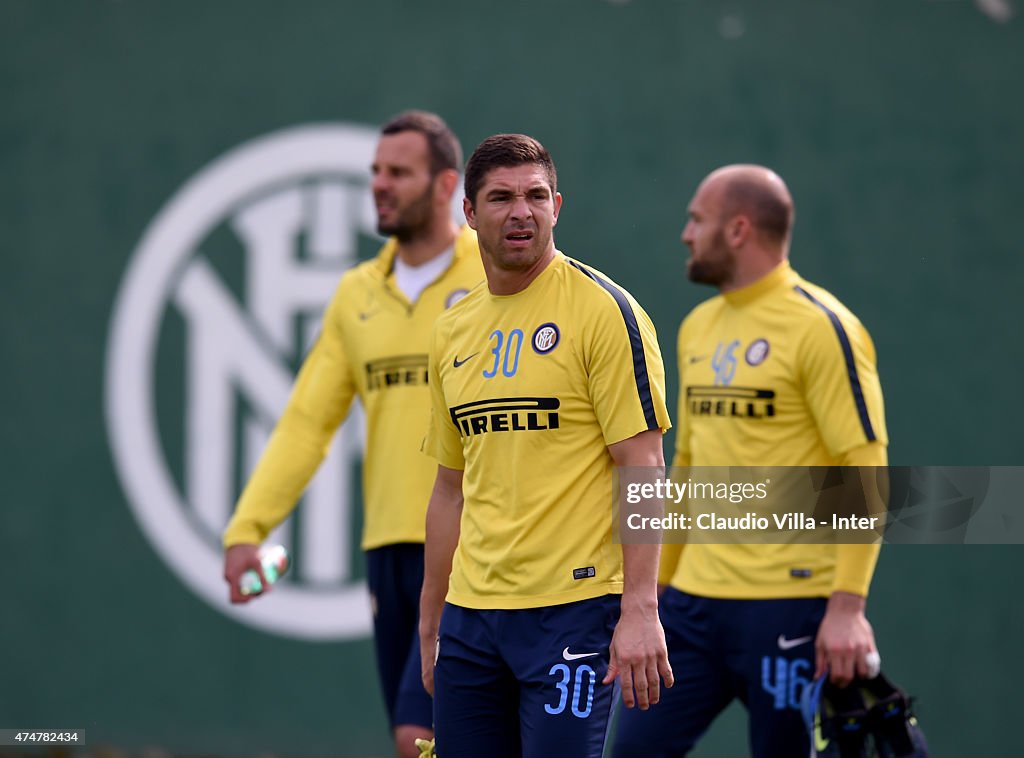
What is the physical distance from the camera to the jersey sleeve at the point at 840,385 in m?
4.84

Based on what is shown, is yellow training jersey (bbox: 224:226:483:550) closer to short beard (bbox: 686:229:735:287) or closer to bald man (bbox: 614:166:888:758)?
short beard (bbox: 686:229:735:287)

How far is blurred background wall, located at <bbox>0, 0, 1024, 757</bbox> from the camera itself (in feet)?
23.3

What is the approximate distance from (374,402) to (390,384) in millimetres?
95

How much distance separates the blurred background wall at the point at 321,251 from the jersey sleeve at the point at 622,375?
3.15 m

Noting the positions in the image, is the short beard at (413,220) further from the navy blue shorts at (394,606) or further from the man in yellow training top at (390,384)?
the navy blue shorts at (394,606)

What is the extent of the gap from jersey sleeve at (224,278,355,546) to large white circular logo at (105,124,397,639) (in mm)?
1841

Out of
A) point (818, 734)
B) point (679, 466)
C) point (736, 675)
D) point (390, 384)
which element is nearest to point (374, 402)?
point (390, 384)

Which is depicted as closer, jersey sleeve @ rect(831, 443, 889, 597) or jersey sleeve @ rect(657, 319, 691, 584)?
jersey sleeve @ rect(831, 443, 889, 597)

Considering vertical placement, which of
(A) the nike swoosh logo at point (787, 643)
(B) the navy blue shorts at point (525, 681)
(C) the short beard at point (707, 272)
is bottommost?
(A) the nike swoosh logo at point (787, 643)

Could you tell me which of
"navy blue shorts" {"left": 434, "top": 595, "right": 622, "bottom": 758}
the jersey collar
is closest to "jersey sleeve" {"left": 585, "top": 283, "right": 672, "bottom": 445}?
"navy blue shorts" {"left": 434, "top": 595, "right": 622, "bottom": 758}

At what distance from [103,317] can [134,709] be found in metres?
2.03

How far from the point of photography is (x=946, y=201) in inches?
280

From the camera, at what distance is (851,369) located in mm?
4898

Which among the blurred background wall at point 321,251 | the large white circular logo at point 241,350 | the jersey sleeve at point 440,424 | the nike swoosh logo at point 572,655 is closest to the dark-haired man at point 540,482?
the nike swoosh logo at point 572,655
